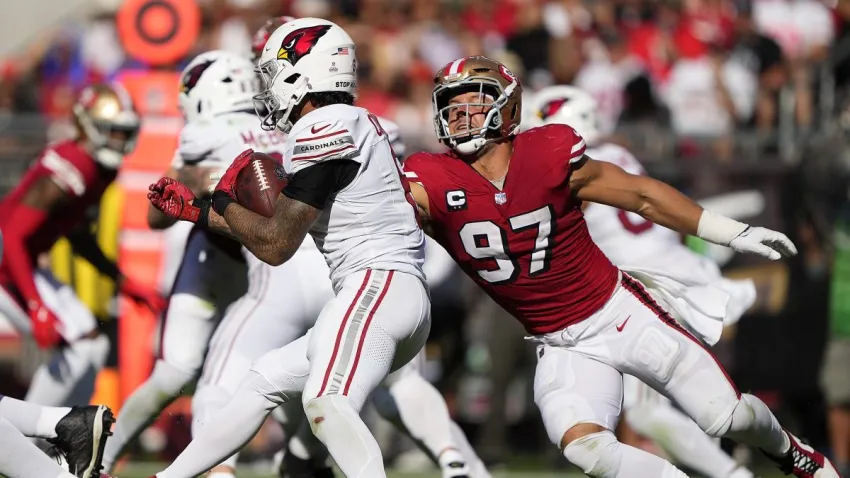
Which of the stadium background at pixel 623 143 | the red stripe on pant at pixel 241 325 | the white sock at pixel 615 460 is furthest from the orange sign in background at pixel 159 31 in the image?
the white sock at pixel 615 460

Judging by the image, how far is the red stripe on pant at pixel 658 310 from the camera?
5578 millimetres

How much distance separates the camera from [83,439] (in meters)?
5.73

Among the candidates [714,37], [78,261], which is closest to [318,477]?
[78,261]

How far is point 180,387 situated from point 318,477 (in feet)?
2.60

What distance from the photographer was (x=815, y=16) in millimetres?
12648

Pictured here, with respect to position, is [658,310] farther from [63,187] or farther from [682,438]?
[63,187]

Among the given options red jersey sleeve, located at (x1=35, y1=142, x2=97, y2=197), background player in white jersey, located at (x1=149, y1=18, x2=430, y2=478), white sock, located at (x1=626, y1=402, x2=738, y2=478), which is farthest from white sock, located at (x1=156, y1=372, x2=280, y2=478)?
red jersey sleeve, located at (x1=35, y1=142, x2=97, y2=197)

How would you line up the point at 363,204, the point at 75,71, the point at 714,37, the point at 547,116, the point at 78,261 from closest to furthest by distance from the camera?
the point at 363,204
the point at 547,116
the point at 78,261
the point at 714,37
the point at 75,71

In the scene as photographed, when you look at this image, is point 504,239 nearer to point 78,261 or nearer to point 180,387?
point 180,387

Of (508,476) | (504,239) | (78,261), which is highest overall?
(504,239)

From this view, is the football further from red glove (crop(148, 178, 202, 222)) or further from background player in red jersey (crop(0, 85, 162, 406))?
background player in red jersey (crop(0, 85, 162, 406))

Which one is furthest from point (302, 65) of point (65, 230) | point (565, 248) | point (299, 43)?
point (65, 230)

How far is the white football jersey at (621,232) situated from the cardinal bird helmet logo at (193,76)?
2030mm

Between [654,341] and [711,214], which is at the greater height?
[711,214]
